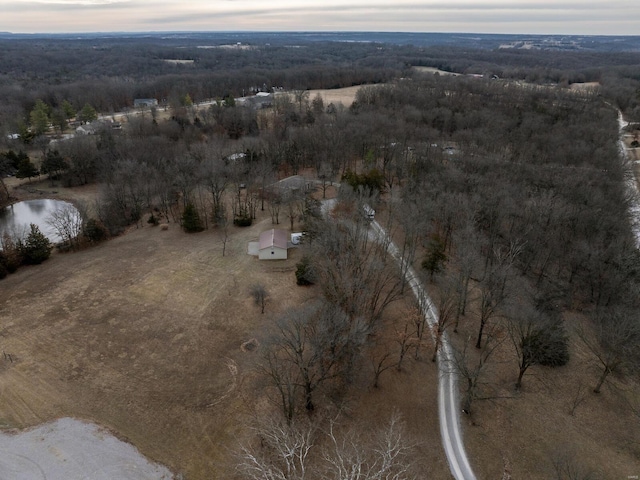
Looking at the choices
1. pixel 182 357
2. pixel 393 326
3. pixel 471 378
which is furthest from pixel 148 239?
pixel 471 378

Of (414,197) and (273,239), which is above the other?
(414,197)

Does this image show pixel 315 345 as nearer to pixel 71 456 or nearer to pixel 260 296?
pixel 260 296

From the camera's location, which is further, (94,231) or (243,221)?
(243,221)

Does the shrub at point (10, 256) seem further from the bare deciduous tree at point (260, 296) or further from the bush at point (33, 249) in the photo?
the bare deciduous tree at point (260, 296)

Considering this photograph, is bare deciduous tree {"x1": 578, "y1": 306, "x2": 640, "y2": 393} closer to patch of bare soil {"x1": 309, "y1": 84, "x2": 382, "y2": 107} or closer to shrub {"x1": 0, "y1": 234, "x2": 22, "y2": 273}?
shrub {"x1": 0, "y1": 234, "x2": 22, "y2": 273}

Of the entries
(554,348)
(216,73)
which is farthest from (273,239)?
(216,73)
